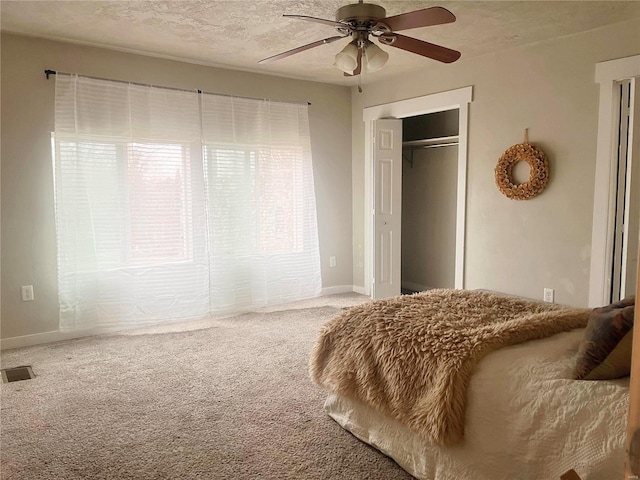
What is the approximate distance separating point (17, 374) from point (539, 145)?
4.39 meters

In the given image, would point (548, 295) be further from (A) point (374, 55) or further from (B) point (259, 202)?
(B) point (259, 202)

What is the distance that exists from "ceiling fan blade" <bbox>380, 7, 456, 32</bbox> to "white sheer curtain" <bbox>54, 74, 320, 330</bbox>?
8.80ft

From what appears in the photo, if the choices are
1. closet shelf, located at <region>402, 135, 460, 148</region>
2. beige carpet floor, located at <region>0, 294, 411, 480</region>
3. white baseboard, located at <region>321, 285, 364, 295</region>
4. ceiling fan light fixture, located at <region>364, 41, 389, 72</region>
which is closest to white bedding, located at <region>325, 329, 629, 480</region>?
beige carpet floor, located at <region>0, 294, 411, 480</region>

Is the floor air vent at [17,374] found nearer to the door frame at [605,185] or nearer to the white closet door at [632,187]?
the door frame at [605,185]

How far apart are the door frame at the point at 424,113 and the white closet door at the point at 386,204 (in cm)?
10

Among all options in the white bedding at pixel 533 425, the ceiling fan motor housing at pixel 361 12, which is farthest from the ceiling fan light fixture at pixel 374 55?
the white bedding at pixel 533 425

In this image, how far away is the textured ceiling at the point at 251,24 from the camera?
10.7ft

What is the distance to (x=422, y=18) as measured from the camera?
238cm

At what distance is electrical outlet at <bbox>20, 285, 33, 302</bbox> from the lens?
13.1 feet

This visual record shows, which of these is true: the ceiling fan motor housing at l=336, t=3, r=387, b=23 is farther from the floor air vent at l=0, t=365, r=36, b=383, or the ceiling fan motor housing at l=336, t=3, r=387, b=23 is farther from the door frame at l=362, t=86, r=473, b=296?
the floor air vent at l=0, t=365, r=36, b=383

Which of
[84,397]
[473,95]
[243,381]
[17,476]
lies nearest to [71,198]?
[84,397]

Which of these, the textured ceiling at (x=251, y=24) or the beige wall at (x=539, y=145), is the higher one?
the textured ceiling at (x=251, y=24)

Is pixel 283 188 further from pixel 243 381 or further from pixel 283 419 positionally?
pixel 283 419

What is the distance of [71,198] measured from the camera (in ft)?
13.4
